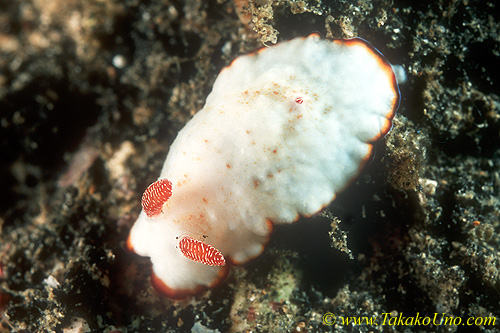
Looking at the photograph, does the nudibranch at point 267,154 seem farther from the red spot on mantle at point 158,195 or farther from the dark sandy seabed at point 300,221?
the dark sandy seabed at point 300,221

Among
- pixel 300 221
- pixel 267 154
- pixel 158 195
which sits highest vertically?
pixel 267 154

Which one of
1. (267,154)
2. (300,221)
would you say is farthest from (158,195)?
(300,221)

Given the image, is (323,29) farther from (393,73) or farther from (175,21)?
(175,21)

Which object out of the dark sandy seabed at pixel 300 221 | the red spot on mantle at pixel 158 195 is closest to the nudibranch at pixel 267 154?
the red spot on mantle at pixel 158 195

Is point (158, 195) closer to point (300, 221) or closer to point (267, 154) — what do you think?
point (267, 154)

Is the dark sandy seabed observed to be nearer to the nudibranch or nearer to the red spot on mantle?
the nudibranch

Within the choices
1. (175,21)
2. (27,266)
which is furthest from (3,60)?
(27,266)
